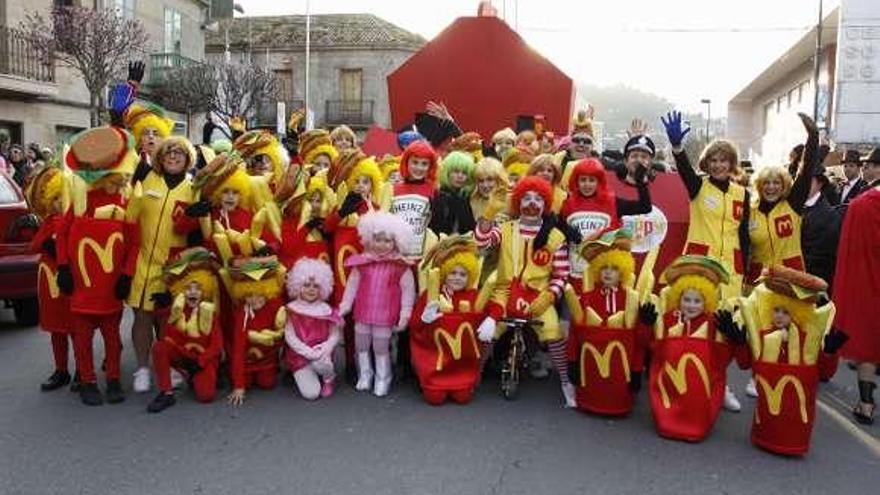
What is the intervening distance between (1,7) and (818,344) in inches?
768

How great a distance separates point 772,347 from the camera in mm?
4574

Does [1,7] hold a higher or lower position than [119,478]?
higher

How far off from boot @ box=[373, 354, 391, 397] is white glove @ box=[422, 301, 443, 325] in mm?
465

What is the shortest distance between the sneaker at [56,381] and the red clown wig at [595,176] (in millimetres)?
3741

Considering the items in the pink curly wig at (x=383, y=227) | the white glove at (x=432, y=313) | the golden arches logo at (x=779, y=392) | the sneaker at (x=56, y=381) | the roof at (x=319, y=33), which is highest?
the roof at (x=319, y=33)

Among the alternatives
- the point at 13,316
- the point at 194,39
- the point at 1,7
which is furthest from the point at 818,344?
the point at 194,39

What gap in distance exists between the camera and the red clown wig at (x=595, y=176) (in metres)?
5.59

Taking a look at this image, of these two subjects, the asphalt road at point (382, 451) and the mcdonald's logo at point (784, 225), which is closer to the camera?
the asphalt road at point (382, 451)

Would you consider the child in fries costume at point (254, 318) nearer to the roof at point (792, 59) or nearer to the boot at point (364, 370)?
the boot at point (364, 370)

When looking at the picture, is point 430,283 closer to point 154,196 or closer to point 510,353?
point 510,353

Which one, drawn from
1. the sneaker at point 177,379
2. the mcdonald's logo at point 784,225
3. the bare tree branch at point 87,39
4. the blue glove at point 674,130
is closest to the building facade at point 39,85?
the bare tree branch at point 87,39

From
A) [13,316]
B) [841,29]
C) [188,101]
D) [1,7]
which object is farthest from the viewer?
[188,101]

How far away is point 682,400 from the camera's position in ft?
15.7

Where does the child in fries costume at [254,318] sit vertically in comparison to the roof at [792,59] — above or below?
below
